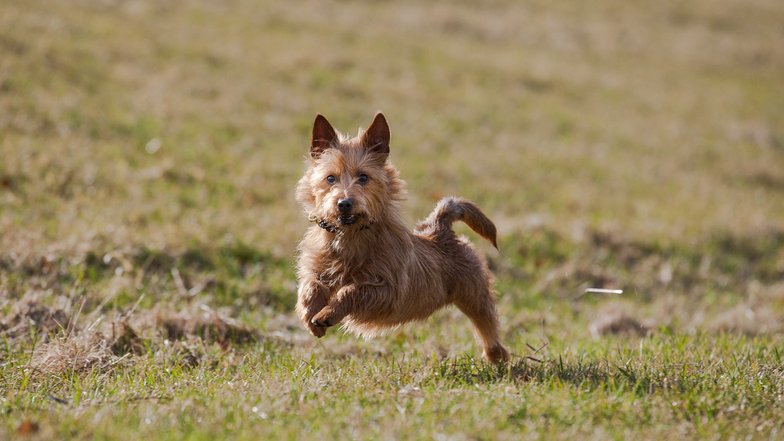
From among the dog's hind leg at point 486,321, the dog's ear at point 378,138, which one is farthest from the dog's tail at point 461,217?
the dog's ear at point 378,138

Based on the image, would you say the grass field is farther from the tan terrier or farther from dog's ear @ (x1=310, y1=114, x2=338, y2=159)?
dog's ear @ (x1=310, y1=114, x2=338, y2=159)

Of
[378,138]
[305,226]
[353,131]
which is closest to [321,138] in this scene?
[378,138]

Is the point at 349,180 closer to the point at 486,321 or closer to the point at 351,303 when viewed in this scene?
the point at 351,303

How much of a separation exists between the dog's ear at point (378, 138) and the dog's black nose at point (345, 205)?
0.69 meters

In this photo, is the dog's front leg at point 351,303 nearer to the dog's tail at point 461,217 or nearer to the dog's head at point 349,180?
the dog's head at point 349,180

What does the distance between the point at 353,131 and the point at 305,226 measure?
441 centimetres

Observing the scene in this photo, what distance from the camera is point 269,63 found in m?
16.7

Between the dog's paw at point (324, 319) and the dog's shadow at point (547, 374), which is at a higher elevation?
the dog's paw at point (324, 319)

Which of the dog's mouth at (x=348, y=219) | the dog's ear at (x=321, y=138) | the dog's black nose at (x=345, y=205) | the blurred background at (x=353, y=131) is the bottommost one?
the blurred background at (x=353, y=131)

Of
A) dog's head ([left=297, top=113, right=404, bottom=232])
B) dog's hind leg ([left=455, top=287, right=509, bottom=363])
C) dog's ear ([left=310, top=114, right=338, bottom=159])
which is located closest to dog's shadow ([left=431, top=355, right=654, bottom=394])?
dog's hind leg ([left=455, top=287, right=509, bottom=363])

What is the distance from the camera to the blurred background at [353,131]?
8.02 metres

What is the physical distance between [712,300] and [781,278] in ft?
6.49

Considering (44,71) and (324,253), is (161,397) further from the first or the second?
(44,71)

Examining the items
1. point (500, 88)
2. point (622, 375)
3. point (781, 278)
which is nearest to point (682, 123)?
point (500, 88)
